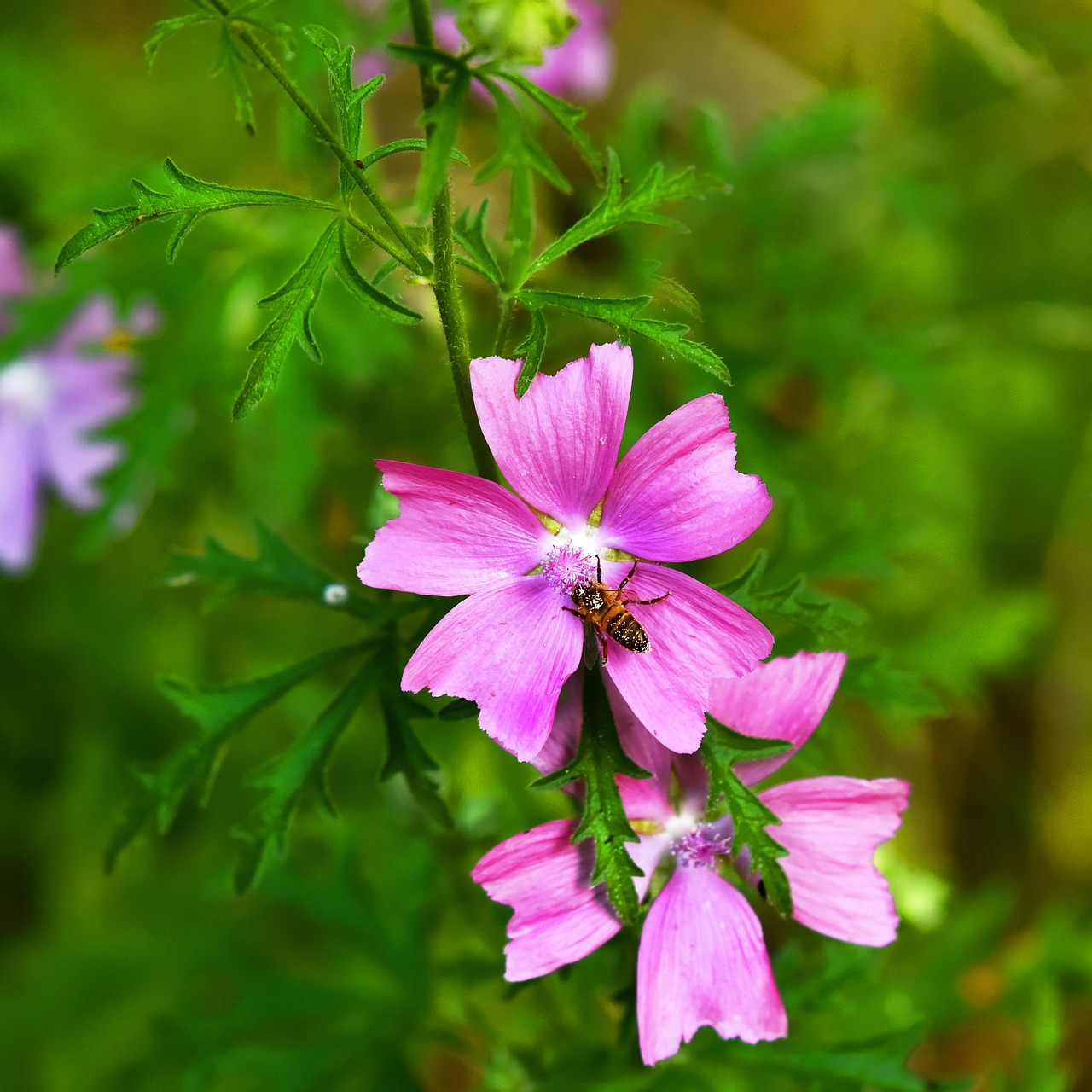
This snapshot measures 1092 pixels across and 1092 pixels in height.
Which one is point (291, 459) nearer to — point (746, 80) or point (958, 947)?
point (958, 947)

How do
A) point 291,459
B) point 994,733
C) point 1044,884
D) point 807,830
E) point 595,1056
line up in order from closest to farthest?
point 807,830 → point 595,1056 → point 291,459 → point 1044,884 → point 994,733

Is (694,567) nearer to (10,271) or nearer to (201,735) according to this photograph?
(201,735)

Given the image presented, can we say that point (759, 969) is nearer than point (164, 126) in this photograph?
Yes

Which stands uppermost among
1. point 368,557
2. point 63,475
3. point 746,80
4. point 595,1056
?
point 368,557

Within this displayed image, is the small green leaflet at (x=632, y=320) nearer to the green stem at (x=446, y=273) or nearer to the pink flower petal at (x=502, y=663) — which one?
the green stem at (x=446, y=273)

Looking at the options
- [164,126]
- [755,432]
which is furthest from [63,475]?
[755,432]

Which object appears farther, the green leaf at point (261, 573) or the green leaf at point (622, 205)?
the green leaf at point (261, 573)

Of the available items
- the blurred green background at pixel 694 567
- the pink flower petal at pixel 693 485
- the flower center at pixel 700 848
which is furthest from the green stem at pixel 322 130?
the flower center at pixel 700 848
